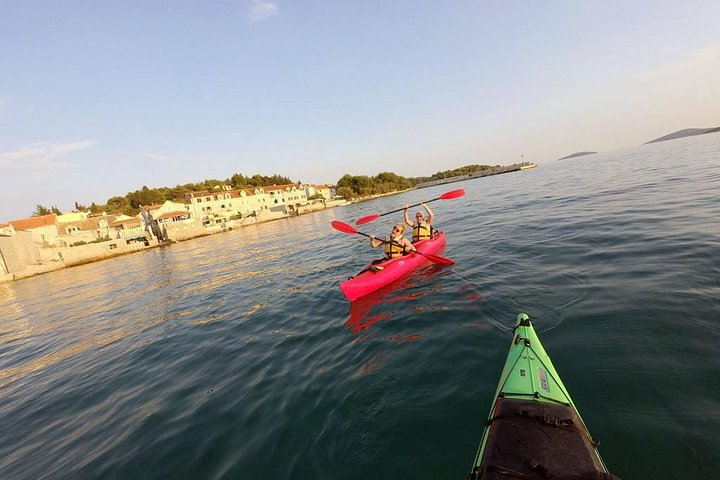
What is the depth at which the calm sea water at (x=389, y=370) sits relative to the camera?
11.6 ft

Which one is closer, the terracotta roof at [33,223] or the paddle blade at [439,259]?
the paddle blade at [439,259]

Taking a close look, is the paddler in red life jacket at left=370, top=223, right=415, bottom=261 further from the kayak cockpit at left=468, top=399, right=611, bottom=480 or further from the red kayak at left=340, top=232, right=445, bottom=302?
the kayak cockpit at left=468, top=399, right=611, bottom=480

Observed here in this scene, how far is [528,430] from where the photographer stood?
8.69 feet

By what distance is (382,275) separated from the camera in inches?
354

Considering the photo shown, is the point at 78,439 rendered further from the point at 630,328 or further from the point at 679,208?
the point at 679,208

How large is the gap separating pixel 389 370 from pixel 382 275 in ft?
13.2

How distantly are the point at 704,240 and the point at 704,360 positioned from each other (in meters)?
5.97

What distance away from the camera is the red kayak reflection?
7211 millimetres

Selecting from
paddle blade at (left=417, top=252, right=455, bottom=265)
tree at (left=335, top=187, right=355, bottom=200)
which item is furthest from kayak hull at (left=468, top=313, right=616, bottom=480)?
tree at (left=335, top=187, right=355, bottom=200)

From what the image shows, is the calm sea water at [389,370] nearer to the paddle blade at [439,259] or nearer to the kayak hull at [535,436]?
the paddle blade at [439,259]

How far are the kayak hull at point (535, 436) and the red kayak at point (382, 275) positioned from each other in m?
5.34

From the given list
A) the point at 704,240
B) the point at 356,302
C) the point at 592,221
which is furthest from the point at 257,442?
the point at 592,221

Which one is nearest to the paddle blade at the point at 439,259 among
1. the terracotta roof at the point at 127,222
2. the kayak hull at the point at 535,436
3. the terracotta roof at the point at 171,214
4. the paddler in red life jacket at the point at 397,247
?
the paddler in red life jacket at the point at 397,247

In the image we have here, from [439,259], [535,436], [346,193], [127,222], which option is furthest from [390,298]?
[346,193]
